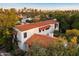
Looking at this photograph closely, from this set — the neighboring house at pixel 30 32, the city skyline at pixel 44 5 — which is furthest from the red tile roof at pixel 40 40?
the city skyline at pixel 44 5

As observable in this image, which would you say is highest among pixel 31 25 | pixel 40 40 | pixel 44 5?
pixel 44 5

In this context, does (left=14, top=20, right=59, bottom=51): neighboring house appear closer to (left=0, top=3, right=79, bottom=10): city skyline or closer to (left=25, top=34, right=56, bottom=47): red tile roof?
(left=25, top=34, right=56, bottom=47): red tile roof

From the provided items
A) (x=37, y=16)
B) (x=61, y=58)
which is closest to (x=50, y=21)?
(x=37, y=16)

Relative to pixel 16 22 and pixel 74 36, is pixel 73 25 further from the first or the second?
pixel 16 22

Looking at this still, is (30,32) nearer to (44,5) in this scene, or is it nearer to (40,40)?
(40,40)

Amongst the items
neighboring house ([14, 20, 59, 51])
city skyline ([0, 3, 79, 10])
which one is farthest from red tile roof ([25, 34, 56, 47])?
city skyline ([0, 3, 79, 10])

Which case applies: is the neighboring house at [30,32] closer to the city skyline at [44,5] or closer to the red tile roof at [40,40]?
the red tile roof at [40,40]

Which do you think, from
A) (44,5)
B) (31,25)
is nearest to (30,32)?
(31,25)
